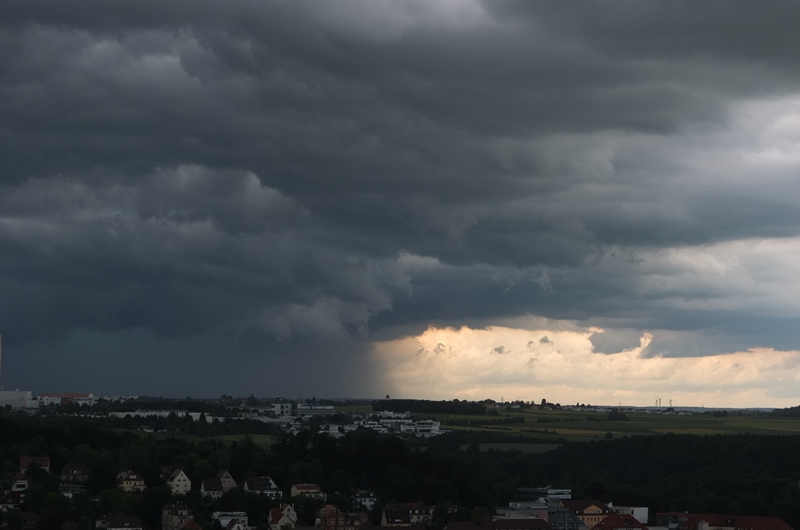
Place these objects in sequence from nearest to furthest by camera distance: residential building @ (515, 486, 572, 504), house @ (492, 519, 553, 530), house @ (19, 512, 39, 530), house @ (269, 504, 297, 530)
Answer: house @ (19, 512, 39, 530) < house @ (492, 519, 553, 530) < house @ (269, 504, 297, 530) < residential building @ (515, 486, 572, 504)

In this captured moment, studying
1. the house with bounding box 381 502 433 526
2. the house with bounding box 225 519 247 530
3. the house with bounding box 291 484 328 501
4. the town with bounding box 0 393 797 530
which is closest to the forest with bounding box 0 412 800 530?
the town with bounding box 0 393 797 530

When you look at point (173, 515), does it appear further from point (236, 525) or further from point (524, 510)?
point (524, 510)

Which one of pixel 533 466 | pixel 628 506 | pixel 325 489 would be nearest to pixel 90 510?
pixel 325 489

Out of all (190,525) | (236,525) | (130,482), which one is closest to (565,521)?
(236,525)

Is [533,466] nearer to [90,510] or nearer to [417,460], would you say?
[417,460]

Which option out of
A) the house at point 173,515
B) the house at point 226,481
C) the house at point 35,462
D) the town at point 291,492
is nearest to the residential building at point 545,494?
the town at point 291,492

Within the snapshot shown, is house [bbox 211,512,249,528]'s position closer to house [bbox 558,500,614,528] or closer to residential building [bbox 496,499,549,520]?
residential building [bbox 496,499,549,520]

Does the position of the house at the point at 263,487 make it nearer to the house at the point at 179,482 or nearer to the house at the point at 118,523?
the house at the point at 179,482
